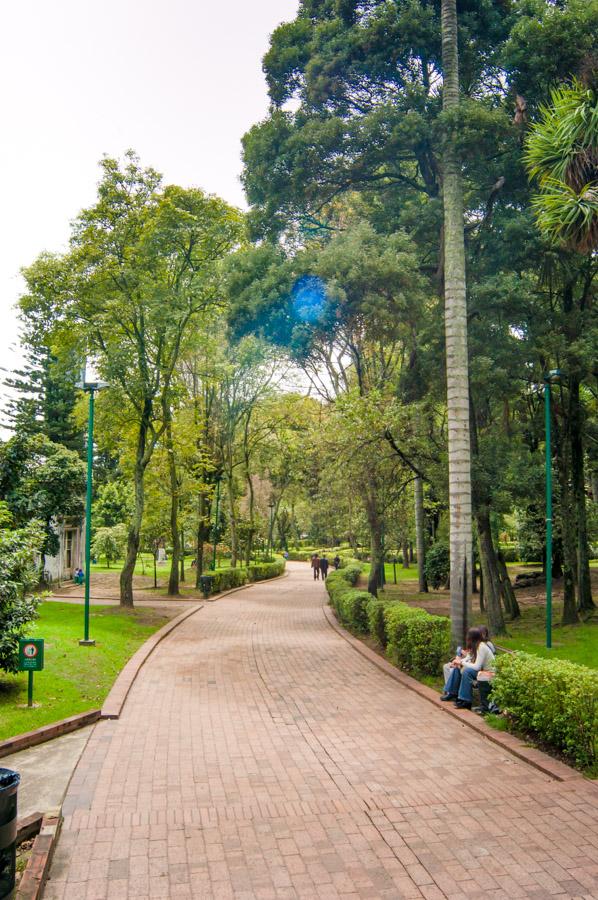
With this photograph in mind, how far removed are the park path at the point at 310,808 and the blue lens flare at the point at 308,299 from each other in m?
7.87

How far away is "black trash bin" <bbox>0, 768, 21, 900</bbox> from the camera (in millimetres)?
4473

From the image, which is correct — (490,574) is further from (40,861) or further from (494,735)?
(40,861)

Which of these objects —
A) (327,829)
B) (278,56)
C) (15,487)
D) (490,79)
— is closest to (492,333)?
(490,79)

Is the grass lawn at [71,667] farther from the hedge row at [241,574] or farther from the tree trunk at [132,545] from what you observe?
the hedge row at [241,574]

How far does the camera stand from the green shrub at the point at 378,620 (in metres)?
15.7

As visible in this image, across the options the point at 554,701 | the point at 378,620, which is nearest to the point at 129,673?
the point at 378,620

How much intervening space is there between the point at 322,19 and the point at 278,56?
132 cm

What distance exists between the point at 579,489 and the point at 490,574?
16.5 ft

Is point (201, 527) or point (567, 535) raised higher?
point (567, 535)

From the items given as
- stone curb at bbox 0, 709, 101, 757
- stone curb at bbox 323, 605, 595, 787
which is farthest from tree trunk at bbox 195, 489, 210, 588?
stone curb at bbox 0, 709, 101, 757

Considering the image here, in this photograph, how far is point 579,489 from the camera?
20469 millimetres

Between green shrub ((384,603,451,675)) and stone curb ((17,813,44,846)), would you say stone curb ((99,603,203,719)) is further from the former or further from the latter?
green shrub ((384,603,451,675))

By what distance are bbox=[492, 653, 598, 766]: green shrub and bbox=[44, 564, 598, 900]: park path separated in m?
0.52

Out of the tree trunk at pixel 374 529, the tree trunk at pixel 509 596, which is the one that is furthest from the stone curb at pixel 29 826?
the tree trunk at pixel 374 529
